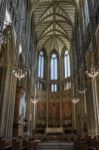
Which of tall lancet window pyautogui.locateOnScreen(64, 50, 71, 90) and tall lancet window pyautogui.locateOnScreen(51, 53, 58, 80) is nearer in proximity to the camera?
tall lancet window pyautogui.locateOnScreen(64, 50, 71, 90)

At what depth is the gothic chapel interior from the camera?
15.2 meters

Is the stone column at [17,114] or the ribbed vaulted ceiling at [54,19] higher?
the ribbed vaulted ceiling at [54,19]

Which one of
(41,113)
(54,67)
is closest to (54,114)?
(41,113)

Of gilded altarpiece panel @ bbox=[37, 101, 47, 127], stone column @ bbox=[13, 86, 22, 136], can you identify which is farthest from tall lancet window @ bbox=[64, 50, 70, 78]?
stone column @ bbox=[13, 86, 22, 136]

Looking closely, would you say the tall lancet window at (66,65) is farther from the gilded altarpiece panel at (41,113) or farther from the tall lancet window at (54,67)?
the gilded altarpiece panel at (41,113)

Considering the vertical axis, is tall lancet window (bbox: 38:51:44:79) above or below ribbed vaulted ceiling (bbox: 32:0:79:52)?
below

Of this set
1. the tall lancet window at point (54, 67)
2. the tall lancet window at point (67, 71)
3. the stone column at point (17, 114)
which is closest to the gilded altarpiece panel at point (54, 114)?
the tall lancet window at point (67, 71)

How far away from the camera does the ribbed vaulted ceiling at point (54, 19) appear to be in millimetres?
29275

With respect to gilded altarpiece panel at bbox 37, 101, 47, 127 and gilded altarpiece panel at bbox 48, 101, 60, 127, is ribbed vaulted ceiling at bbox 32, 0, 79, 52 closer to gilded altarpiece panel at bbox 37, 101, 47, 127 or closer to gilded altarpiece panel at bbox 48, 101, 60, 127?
gilded altarpiece panel at bbox 37, 101, 47, 127

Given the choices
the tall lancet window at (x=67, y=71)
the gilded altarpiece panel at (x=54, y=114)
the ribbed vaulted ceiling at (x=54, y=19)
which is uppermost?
the ribbed vaulted ceiling at (x=54, y=19)

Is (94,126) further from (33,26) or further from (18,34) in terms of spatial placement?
(33,26)

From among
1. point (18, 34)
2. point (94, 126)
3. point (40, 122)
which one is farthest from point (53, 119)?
point (18, 34)

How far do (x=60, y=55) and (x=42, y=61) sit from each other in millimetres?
4692

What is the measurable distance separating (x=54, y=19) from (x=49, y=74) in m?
12.9
